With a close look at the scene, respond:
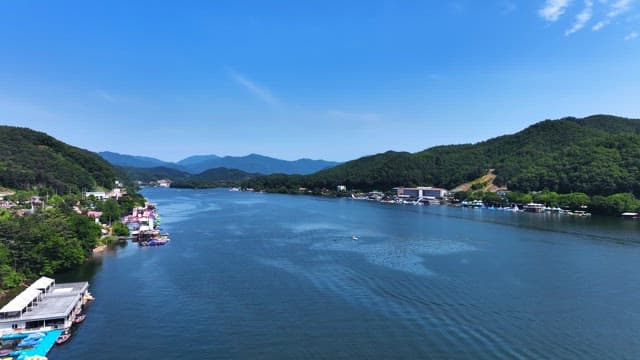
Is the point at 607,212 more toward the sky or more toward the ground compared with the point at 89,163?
more toward the ground

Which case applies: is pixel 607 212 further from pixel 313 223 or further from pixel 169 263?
pixel 169 263

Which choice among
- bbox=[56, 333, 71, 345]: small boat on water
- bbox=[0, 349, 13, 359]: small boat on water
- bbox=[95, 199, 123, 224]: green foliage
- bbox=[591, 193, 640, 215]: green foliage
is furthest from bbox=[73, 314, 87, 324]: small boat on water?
bbox=[591, 193, 640, 215]: green foliage

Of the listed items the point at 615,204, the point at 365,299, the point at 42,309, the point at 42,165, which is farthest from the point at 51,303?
the point at 615,204

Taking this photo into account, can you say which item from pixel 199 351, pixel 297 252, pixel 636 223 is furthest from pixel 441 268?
pixel 636 223

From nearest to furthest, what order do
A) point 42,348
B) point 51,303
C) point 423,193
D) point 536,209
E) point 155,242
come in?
1. point 42,348
2. point 51,303
3. point 155,242
4. point 536,209
5. point 423,193

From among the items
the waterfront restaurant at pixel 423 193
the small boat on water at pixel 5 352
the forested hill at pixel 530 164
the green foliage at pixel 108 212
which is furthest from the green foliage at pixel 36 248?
the waterfront restaurant at pixel 423 193

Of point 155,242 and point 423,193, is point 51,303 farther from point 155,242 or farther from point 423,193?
point 423,193
